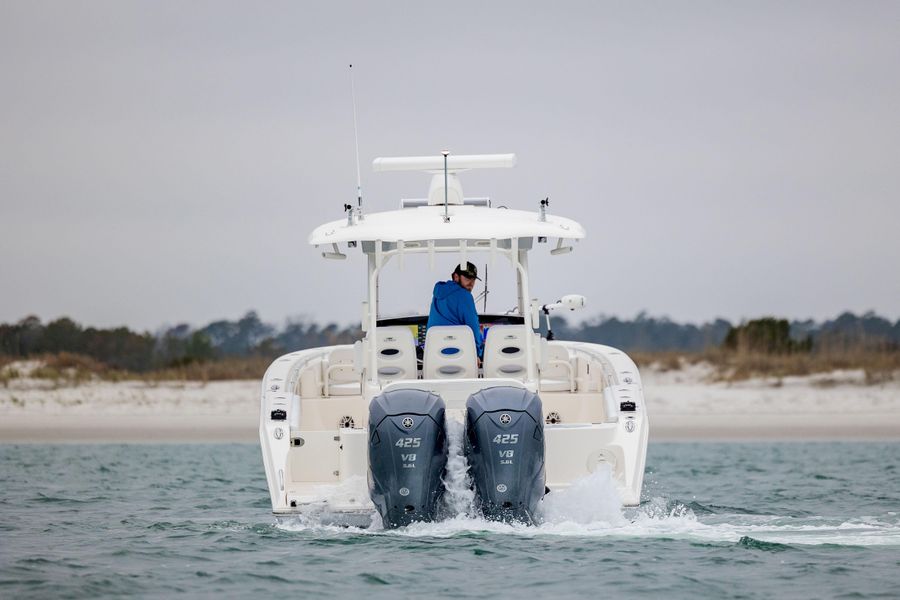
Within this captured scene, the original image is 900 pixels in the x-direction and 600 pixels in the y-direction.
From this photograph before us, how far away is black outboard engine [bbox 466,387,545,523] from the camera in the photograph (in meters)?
10.4

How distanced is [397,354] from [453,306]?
2.34 ft

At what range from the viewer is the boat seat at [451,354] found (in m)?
11.8

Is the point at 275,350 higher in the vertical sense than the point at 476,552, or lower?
higher

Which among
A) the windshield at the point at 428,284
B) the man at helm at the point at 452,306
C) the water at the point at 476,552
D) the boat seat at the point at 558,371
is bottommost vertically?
the water at the point at 476,552

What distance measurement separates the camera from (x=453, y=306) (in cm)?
1245

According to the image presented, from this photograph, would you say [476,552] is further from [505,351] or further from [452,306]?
[452,306]

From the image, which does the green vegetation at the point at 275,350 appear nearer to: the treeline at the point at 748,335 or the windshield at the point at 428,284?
the treeline at the point at 748,335

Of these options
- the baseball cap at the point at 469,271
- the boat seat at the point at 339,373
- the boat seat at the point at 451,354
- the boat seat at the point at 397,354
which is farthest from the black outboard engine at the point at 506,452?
the boat seat at the point at 339,373

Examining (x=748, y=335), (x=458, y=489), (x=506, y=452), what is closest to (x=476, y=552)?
(x=458, y=489)

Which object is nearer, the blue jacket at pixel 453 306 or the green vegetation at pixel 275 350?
the blue jacket at pixel 453 306

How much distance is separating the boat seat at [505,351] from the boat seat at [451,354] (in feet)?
0.59

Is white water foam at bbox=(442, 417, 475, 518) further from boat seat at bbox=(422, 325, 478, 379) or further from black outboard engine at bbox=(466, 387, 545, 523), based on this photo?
boat seat at bbox=(422, 325, 478, 379)

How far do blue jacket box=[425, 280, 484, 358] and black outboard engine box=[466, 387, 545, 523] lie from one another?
189cm

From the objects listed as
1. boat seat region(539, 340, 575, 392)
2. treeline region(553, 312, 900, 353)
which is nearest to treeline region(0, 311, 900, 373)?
treeline region(553, 312, 900, 353)
